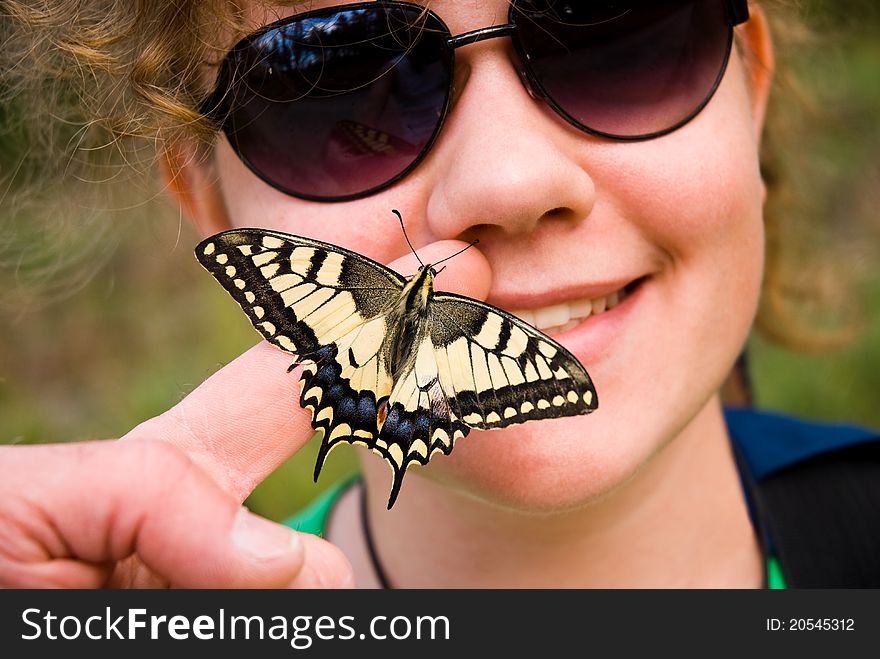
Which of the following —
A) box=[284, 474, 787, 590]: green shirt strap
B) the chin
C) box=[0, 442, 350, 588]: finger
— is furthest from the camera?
box=[284, 474, 787, 590]: green shirt strap

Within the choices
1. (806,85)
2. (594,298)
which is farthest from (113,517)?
(806,85)

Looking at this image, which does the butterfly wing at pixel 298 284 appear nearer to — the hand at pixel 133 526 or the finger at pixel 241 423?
the finger at pixel 241 423

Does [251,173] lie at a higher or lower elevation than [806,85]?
lower

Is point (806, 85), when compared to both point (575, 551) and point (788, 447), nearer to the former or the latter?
point (788, 447)

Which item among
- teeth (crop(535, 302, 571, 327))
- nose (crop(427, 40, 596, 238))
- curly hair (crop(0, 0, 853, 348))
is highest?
curly hair (crop(0, 0, 853, 348))

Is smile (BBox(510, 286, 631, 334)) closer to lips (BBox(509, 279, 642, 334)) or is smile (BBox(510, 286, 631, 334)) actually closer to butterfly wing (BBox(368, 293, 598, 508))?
lips (BBox(509, 279, 642, 334))

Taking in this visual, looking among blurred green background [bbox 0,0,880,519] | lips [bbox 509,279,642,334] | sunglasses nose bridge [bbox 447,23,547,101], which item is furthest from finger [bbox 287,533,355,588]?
blurred green background [bbox 0,0,880,519]

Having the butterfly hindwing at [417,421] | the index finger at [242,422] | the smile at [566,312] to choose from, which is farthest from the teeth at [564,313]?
the index finger at [242,422]
